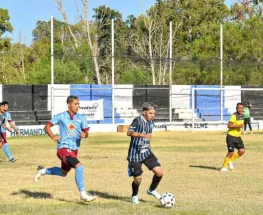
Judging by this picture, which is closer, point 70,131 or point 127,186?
point 70,131

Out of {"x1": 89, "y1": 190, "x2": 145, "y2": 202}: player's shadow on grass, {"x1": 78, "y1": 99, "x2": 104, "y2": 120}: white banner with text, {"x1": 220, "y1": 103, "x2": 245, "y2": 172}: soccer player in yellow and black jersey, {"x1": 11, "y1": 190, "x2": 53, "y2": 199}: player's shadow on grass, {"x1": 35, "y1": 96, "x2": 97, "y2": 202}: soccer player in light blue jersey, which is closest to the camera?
{"x1": 35, "y1": 96, "x2": 97, "y2": 202}: soccer player in light blue jersey

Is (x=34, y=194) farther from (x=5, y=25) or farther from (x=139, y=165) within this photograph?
(x=5, y=25)

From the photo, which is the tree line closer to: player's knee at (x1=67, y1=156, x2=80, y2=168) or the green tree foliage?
the green tree foliage

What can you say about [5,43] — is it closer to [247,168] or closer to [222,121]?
[222,121]

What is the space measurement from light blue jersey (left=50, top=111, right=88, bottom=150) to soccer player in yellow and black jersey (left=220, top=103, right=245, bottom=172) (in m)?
6.27

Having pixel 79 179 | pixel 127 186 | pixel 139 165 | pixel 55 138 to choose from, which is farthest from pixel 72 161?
pixel 127 186

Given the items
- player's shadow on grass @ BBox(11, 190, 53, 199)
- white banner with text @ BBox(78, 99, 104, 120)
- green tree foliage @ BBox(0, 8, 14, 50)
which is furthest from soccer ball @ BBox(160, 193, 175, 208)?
green tree foliage @ BBox(0, 8, 14, 50)

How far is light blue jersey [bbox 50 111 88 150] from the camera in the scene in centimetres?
1112

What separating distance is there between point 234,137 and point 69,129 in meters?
6.72

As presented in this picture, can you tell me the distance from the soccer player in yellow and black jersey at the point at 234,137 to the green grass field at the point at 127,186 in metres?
0.31

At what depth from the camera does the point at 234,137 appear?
54.9ft

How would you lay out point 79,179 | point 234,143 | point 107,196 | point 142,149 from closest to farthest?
point 79,179, point 142,149, point 107,196, point 234,143

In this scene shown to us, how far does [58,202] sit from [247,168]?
711 cm

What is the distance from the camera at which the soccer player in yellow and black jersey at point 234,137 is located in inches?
649
